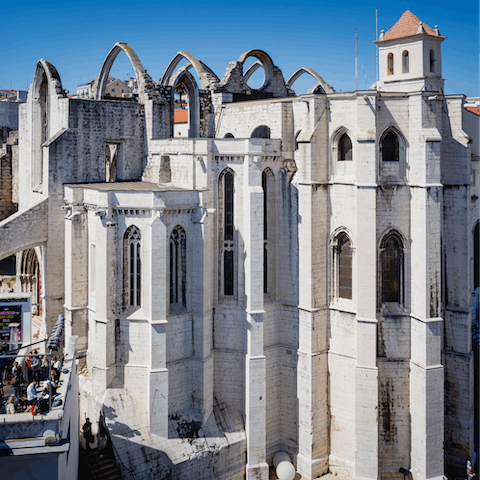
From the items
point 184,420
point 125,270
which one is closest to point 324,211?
point 125,270

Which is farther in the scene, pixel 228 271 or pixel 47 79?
pixel 47 79

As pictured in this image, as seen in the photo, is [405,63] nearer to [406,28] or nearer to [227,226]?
[406,28]

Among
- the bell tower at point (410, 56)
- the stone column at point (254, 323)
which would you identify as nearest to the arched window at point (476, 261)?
the bell tower at point (410, 56)

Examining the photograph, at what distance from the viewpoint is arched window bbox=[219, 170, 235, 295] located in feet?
86.9

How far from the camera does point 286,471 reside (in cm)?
2598

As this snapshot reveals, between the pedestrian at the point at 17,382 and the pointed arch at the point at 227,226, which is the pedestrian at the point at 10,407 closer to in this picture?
the pedestrian at the point at 17,382

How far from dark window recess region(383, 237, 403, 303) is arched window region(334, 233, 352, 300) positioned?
137 centimetres

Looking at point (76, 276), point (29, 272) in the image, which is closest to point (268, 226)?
point (76, 276)

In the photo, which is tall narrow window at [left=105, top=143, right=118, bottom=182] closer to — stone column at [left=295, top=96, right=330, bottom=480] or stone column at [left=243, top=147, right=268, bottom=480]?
stone column at [left=243, top=147, right=268, bottom=480]

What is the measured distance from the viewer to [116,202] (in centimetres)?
2430

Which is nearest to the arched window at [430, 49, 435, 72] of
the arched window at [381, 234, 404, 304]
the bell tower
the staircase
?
the bell tower

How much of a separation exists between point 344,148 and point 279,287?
6.28 m

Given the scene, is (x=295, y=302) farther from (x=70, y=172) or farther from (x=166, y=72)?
(x=166, y=72)

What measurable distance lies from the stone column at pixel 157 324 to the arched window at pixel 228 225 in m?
3.01
